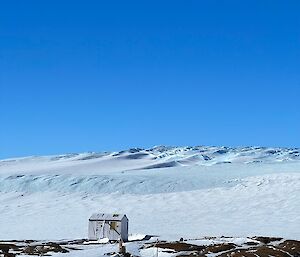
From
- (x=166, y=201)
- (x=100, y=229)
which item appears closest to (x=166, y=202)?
(x=166, y=201)

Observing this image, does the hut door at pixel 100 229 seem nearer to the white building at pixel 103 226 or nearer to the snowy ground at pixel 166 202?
the white building at pixel 103 226

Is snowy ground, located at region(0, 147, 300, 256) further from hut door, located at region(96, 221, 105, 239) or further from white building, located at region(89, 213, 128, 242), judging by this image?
hut door, located at region(96, 221, 105, 239)

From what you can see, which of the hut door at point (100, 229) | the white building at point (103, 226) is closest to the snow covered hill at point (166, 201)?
the white building at point (103, 226)

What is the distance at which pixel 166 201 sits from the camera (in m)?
83.2

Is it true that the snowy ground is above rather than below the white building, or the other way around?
above

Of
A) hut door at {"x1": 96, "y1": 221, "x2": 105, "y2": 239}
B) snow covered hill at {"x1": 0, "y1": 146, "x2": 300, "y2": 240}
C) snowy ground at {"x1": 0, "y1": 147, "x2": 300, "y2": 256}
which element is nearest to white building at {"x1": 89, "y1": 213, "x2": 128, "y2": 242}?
hut door at {"x1": 96, "y1": 221, "x2": 105, "y2": 239}

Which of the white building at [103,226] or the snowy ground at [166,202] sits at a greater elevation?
the snowy ground at [166,202]

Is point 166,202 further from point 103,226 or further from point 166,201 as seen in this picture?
point 103,226

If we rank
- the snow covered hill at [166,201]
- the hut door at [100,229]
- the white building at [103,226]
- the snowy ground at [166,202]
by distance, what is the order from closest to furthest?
1. the white building at [103,226]
2. the hut door at [100,229]
3. the snowy ground at [166,202]
4. the snow covered hill at [166,201]

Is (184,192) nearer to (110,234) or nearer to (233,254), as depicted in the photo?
(110,234)

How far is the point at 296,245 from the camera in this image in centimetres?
4394

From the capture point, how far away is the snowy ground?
6512cm

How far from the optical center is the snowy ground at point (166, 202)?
65.1m

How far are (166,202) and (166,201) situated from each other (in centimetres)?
69
